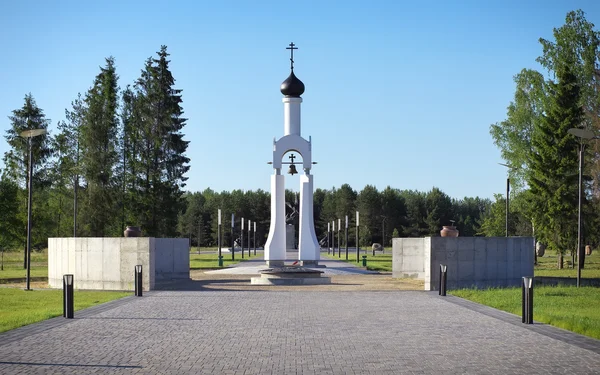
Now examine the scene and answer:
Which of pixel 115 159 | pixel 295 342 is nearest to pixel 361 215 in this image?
pixel 115 159

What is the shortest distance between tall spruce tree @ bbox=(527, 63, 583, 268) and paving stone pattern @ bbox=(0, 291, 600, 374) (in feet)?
84.4

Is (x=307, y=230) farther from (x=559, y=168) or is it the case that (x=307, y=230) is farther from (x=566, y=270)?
(x=559, y=168)

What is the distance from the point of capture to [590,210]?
1644 inches

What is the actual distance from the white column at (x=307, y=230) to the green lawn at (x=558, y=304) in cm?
1707

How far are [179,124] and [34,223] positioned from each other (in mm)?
11410

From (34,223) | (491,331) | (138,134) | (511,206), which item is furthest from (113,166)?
(491,331)

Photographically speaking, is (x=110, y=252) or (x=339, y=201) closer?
(x=110, y=252)

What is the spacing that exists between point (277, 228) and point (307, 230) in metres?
1.56

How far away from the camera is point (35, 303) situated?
18.5 metres

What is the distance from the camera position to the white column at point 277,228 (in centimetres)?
3856

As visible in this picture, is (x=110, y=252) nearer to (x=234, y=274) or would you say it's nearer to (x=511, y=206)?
(x=234, y=274)

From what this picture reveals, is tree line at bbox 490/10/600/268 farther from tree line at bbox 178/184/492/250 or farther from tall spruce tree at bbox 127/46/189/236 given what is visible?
tree line at bbox 178/184/492/250

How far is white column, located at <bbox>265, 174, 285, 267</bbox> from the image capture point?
38562 mm

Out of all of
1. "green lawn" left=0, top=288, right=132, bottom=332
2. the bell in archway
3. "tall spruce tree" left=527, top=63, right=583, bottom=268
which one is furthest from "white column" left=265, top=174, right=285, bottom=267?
"green lawn" left=0, top=288, right=132, bottom=332
